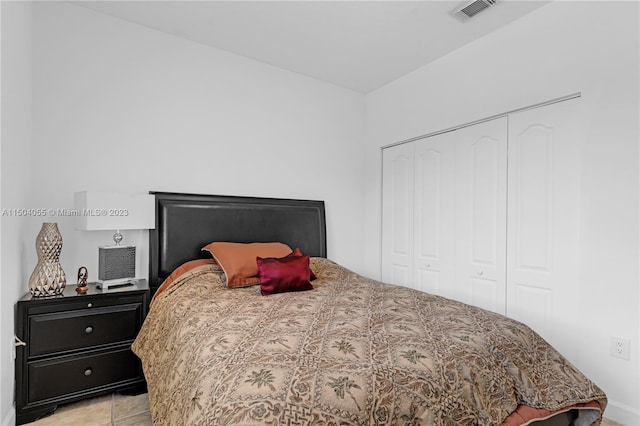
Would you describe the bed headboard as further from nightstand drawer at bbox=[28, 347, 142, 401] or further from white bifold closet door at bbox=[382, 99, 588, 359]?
white bifold closet door at bbox=[382, 99, 588, 359]

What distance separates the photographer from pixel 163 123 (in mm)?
2857

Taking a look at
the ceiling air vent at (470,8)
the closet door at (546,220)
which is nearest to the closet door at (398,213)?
the closet door at (546,220)

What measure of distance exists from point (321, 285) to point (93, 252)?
1.65m

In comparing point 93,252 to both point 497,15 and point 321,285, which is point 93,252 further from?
point 497,15

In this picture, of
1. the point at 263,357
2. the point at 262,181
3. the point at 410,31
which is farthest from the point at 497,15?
the point at 263,357

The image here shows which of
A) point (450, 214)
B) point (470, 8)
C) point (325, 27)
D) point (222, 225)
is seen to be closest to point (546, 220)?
point (450, 214)

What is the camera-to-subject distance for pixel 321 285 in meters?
2.55

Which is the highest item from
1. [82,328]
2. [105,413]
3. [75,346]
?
[82,328]

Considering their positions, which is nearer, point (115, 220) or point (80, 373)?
point (80, 373)

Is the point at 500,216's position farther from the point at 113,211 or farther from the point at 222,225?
the point at 113,211

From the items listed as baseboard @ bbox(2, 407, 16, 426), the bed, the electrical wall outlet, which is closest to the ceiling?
the bed

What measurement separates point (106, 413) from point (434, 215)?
287 cm

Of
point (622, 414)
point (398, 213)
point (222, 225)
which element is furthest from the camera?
point (398, 213)

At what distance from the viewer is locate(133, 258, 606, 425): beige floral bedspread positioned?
3.54 feet
